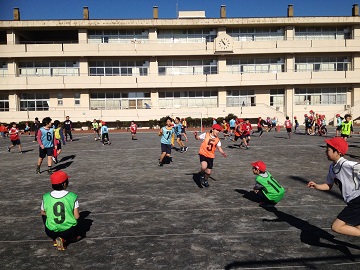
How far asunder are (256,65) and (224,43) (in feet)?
18.1

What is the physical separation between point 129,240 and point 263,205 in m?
3.29

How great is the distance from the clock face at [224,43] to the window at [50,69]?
18773 millimetres

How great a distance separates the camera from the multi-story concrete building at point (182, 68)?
4034 centimetres

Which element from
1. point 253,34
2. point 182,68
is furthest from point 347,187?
point 253,34

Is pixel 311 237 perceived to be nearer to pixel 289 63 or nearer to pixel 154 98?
pixel 154 98

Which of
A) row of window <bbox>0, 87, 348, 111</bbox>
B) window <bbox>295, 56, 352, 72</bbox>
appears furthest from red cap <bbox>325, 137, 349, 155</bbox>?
window <bbox>295, 56, 352, 72</bbox>

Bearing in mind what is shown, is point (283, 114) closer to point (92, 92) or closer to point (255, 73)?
point (255, 73)

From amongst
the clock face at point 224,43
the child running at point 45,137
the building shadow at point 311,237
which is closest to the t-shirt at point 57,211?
the building shadow at point 311,237

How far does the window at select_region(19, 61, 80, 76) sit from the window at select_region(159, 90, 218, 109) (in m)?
12.0

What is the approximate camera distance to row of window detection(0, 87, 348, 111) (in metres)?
41.8

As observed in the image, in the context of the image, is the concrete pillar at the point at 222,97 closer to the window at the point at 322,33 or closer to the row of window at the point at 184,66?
the row of window at the point at 184,66

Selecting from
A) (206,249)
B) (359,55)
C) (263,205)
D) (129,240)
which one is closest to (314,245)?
(206,249)

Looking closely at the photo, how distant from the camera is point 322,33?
143ft

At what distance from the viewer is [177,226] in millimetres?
5848
